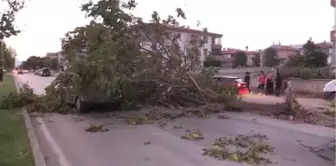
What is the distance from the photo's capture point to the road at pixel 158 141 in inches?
321

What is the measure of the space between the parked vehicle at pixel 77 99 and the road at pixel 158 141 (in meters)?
1.09

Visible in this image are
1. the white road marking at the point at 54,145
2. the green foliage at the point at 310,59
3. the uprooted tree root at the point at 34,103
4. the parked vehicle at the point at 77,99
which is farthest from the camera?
the green foliage at the point at 310,59

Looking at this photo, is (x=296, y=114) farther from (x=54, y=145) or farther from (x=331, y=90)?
(x=54, y=145)

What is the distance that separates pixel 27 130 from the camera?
11.3 meters

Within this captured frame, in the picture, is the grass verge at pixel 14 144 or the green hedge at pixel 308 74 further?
the green hedge at pixel 308 74

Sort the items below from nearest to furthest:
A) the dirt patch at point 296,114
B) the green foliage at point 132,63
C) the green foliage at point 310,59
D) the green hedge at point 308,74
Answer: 1. the dirt patch at point 296,114
2. the green foliage at point 132,63
3. the green hedge at point 308,74
4. the green foliage at point 310,59

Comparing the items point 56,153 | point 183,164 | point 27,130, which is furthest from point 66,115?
point 183,164

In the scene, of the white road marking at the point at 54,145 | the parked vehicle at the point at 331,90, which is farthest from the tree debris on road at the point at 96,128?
the parked vehicle at the point at 331,90

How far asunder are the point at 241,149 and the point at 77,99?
9.28 metres

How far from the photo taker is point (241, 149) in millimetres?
9180

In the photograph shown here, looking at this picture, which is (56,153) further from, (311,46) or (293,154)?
(311,46)

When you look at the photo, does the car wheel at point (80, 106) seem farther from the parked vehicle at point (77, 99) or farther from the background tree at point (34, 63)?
the background tree at point (34, 63)

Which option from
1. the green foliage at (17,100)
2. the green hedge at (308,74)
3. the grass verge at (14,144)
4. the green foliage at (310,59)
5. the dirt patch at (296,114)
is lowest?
the dirt patch at (296,114)

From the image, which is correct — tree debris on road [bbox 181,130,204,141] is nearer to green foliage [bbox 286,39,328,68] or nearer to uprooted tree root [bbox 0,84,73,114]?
uprooted tree root [bbox 0,84,73,114]
